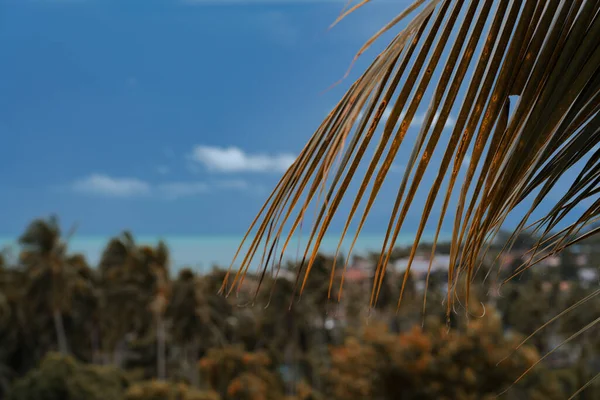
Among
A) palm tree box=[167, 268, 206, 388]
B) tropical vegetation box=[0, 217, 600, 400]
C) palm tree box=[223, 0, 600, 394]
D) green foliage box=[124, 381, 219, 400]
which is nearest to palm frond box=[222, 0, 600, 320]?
palm tree box=[223, 0, 600, 394]

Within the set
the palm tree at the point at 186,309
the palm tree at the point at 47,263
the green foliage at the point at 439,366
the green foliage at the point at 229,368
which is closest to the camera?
the green foliage at the point at 439,366

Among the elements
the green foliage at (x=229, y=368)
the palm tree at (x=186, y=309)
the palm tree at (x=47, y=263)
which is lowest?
the green foliage at (x=229, y=368)

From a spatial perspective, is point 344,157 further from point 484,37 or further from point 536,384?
point 536,384

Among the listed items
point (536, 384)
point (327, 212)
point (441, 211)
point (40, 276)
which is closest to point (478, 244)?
point (441, 211)

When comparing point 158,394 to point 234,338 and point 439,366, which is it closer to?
point 439,366

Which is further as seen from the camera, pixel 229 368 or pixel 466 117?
pixel 229 368

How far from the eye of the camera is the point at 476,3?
0.66 metres

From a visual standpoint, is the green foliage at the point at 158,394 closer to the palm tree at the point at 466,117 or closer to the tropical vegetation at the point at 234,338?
the tropical vegetation at the point at 234,338

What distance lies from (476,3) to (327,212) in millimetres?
267

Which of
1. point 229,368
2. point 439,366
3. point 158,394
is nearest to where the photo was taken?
point 439,366

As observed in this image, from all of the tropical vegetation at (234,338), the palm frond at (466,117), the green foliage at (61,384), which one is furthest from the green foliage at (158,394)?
the palm frond at (466,117)

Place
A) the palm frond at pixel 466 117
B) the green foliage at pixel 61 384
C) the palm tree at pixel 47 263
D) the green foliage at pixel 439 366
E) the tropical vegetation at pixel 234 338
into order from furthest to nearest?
the palm tree at pixel 47 263 < the green foliage at pixel 61 384 < the tropical vegetation at pixel 234 338 < the green foliage at pixel 439 366 < the palm frond at pixel 466 117

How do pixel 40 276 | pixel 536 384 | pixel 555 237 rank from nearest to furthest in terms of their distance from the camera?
pixel 555 237
pixel 536 384
pixel 40 276

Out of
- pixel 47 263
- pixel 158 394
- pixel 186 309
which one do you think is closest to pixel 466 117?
pixel 158 394
